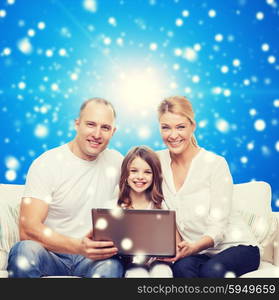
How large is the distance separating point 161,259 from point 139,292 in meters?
0.15

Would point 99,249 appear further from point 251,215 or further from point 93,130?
point 251,215

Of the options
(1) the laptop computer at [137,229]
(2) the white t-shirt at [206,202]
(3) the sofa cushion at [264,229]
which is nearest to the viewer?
(1) the laptop computer at [137,229]

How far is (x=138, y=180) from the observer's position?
198 cm

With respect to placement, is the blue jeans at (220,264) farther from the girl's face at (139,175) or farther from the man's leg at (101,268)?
the girl's face at (139,175)

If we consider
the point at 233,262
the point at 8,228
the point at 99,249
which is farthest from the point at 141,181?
the point at 8,228

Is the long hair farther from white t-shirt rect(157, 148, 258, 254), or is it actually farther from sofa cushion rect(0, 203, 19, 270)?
sofa cushion rect(0, 203, 19, 270)

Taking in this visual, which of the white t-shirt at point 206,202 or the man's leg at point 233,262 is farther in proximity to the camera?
the white t-shirt at point 206,202

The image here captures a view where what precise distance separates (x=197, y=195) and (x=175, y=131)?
28cm

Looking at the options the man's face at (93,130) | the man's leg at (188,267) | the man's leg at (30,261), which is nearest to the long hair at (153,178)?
the man's face at (93,130)

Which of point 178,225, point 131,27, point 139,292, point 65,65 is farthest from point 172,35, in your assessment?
point 139,292

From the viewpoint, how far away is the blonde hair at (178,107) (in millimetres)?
2014

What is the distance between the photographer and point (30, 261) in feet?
5.79

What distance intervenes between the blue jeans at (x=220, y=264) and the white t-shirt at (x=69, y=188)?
1.29ft

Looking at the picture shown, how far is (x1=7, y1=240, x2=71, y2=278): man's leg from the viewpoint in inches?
69.5
